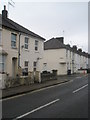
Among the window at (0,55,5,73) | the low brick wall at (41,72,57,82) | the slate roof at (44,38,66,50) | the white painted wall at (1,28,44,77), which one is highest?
the slate roof at (44,38,66,50)

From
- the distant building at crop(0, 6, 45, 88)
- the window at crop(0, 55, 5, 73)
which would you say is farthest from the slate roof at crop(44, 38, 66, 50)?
the window at crop(0, 55, 5, 73)

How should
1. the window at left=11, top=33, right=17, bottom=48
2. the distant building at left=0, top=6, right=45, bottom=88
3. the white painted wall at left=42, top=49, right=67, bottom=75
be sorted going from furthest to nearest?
1. the white painted wall at left=42, top=49, right=67, bottom=75
2. the window at left=11, top=33, right=17, bottom=48
3. the distant building at left=0, top=6, right=45, bottom=88

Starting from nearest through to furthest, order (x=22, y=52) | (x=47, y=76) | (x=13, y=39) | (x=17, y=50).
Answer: (x=13, y=39)
(x=17, y=50)
(x=22, y=52)
(x=47, y=76)

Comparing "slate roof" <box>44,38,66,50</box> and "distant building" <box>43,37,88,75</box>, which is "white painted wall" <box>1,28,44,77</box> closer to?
"distant building" <box>43,37,88,75</box>

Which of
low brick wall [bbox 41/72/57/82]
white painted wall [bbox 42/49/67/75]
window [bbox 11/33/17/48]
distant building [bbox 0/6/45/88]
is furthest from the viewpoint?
white painted wall [bbox 42/49/67/75]

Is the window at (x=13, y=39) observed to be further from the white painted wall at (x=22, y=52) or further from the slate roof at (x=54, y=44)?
the slate roof at (x=54, y=44)

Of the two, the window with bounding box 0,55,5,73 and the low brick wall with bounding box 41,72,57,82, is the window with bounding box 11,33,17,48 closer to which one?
the window with bounding box 0,55,5,73

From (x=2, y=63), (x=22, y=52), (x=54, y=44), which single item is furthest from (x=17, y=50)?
(x=54, y=44)

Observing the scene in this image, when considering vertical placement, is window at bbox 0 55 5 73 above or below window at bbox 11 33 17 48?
below

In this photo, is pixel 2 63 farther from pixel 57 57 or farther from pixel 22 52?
pixel 57 57

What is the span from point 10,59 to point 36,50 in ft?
23.9

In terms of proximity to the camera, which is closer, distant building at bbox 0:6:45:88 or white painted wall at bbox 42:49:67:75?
distant building at bbox 0:6:45:88

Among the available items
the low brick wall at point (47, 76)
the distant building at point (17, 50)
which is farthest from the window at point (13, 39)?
the low brick wall at point (47, 76)

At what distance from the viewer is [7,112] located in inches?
353
